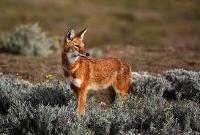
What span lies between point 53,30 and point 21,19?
367 centimetres

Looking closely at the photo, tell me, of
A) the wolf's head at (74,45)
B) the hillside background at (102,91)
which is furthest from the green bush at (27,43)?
the wolf's head at (74,45)

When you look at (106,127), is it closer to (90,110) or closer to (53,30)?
(90,110)

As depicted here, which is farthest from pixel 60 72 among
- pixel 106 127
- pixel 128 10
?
pixel 128 10

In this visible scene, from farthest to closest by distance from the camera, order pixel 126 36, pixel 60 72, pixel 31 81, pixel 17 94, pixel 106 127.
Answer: pixel 126 36 < pixel 60 72 < pixel 31 81 < pixel 17 94 < pixel 106 127

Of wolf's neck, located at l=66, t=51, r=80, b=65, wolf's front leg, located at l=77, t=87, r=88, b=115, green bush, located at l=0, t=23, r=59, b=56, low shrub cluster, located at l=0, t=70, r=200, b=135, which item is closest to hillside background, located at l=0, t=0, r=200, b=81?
green bush, located at l=0, t=23, r=59, b=56

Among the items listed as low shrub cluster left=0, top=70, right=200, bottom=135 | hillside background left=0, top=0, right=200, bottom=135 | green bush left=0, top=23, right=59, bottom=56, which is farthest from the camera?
green bush left=0, top=23, right=59, bottom=56

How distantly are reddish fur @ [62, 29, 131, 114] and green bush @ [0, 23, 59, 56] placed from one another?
29.0 ft

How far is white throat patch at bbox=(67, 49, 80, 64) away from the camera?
1114 cm

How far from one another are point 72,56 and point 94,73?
82 cm

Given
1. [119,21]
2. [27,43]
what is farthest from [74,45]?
[119,21]

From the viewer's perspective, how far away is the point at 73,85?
37.5ft

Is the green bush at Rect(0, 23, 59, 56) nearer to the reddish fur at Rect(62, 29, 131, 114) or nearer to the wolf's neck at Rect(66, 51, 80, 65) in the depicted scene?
the reddish fur at Rect(62, 29, 131, 114)

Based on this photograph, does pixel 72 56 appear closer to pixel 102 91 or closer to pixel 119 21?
pixel 102 91

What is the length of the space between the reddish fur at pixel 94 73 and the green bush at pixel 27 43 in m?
8.84
